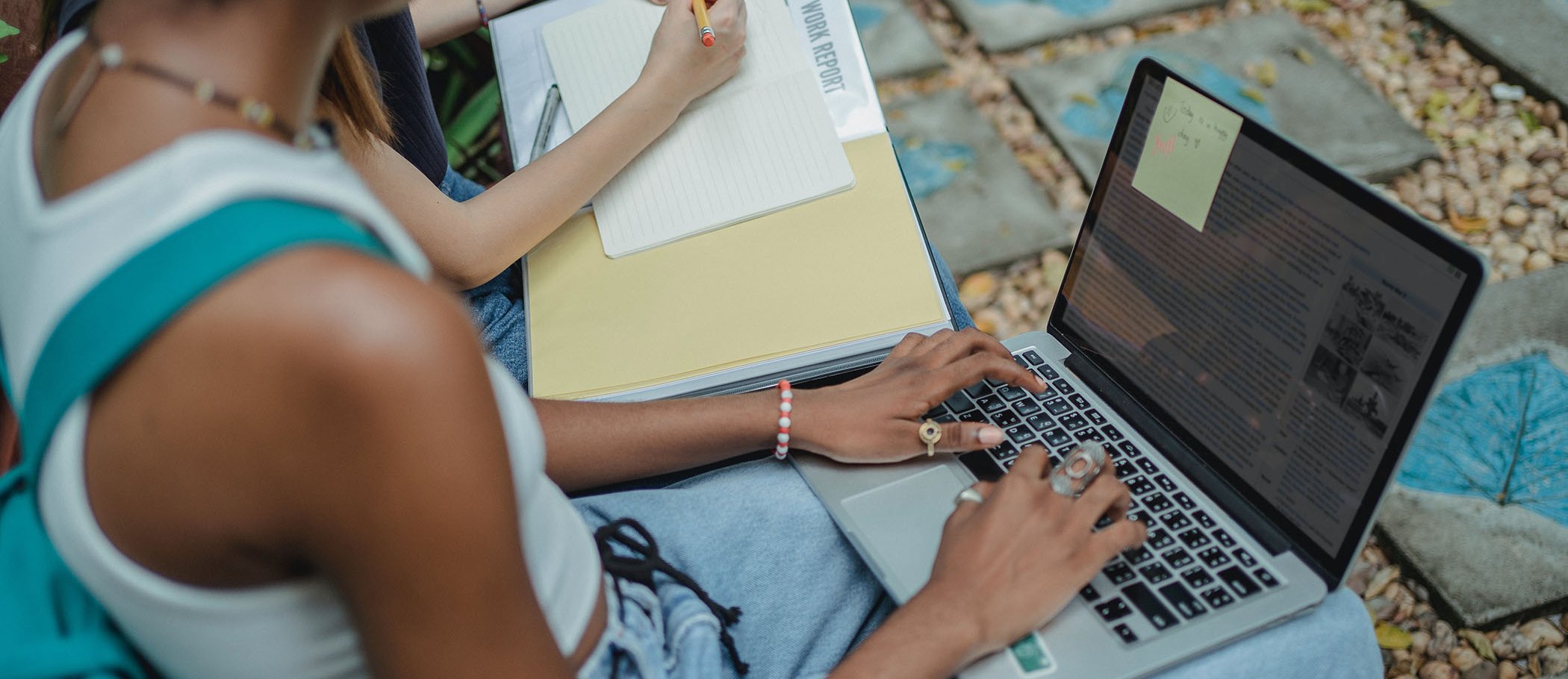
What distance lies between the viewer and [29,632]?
66 centimetres

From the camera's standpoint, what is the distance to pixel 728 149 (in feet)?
4.61

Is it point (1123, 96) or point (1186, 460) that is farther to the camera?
point (1123, 96)

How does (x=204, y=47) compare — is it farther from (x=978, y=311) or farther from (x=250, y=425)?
(x=978, y=311)

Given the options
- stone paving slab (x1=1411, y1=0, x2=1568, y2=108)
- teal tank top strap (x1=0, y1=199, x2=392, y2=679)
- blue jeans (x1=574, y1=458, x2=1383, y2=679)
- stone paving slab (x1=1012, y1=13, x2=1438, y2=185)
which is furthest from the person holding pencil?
stone paving slab (x1=1411, y1=0, x2=1568, y2=108)

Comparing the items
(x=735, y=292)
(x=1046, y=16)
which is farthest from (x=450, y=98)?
(x=1046, y=16)

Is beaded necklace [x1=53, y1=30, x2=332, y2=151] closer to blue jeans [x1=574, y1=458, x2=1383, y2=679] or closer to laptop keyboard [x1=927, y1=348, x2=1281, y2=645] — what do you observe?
blue jeans [x1=574, y1=458, x2=1383, y2=679]

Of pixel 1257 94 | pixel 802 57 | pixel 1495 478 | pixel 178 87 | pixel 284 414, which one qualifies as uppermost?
pixel 178 87

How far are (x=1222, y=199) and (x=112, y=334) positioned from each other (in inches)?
35.0

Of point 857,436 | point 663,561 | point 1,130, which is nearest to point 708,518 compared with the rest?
point 663,561

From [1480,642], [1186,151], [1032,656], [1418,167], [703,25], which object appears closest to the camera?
[1032,656]

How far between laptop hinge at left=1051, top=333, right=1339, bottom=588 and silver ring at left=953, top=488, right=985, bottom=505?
0.24m

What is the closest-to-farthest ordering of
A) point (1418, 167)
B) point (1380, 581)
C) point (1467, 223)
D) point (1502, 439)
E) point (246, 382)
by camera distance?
point (246, 382)
point (1380, 581)
point (1502, 439)
point (1467, 223)
point (1418, 167)

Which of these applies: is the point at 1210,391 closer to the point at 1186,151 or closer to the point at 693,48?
the point at 1186,151

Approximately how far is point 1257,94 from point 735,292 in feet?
6.25
